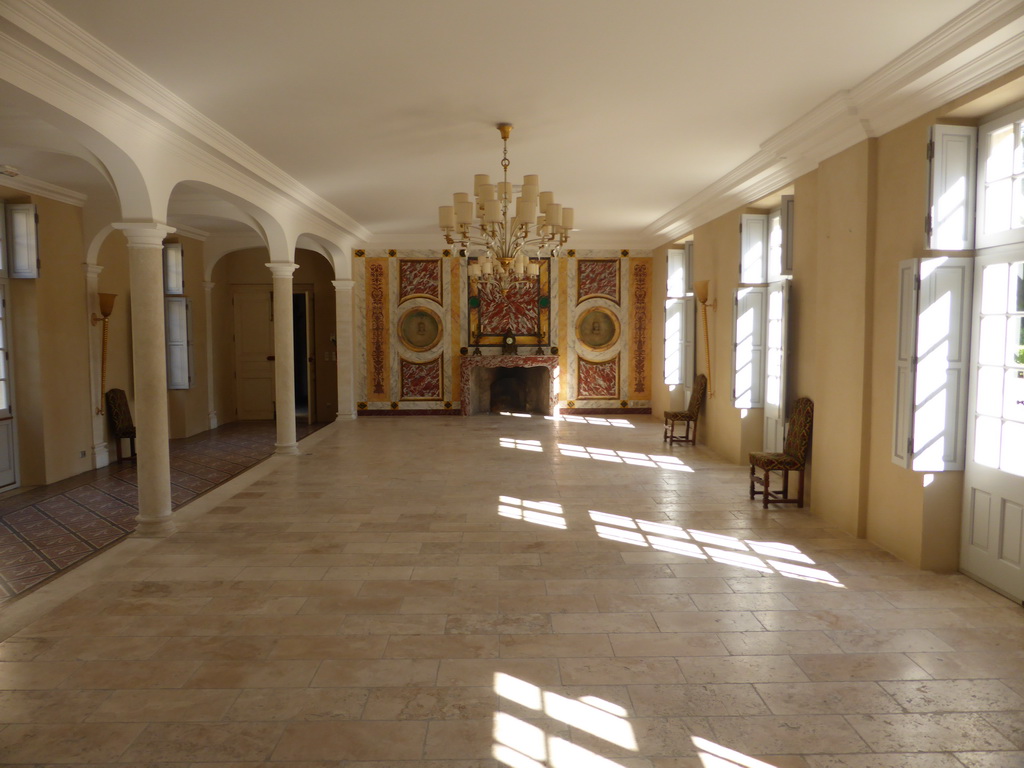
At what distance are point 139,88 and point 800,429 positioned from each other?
6356mm

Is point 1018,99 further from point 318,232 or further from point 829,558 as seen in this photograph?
point 318,232

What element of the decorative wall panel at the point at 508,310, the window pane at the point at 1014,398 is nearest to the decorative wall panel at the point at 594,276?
the decorative wall panel at the point at 508,310

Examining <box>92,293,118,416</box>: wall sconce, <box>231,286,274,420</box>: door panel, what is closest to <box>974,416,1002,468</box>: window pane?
<box>92,293,118,416</box>: wall sconce

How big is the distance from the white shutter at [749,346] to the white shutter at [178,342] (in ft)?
27.6

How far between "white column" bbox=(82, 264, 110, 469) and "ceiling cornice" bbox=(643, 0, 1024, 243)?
8.35 metres

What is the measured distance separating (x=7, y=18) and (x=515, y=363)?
34.7ft

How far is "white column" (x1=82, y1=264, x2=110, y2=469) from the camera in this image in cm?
939

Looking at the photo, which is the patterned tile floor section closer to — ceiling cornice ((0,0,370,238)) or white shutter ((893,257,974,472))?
ceiling cornice ((0,0,370,238))

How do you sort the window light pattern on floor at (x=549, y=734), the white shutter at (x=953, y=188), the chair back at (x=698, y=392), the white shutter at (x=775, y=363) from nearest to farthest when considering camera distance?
the window light pattern on floor at (x=549, y=734)
the white shutter at (x=953, y=188)
the white shutter at (x=775, y=363)
the chair back at (x=698, y=392)

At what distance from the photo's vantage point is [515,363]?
13.8 meters

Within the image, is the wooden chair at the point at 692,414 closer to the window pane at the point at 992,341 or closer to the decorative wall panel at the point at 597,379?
the decorative wall panel at the point at 597,379

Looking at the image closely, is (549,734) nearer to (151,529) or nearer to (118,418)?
(151,529)

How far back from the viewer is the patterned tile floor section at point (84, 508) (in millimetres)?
5512

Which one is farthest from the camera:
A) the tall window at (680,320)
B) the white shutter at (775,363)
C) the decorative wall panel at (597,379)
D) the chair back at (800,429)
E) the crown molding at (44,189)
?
the decorative wall panel at (597,379)
